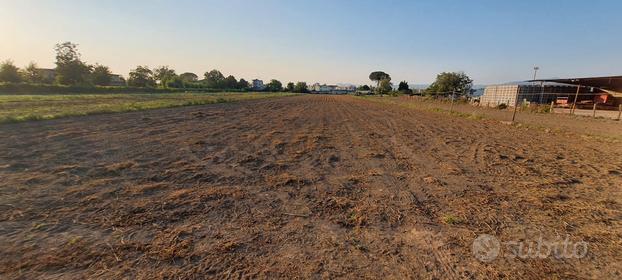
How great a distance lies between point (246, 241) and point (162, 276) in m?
0.83

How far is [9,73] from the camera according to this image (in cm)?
4997

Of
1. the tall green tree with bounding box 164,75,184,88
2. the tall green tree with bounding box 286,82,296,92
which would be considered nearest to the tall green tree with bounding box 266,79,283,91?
the tall green tree with bounding box 286,82,296,92

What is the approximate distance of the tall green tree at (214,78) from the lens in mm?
101562

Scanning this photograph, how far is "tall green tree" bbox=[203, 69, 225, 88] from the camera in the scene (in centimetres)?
10156

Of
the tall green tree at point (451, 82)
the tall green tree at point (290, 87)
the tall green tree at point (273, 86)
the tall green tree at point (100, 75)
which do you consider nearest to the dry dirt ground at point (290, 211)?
the tall green tree at point (451, 82)

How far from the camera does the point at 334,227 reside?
10.7 feet

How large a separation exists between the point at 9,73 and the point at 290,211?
7309cm

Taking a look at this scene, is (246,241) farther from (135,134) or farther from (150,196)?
(135,134)

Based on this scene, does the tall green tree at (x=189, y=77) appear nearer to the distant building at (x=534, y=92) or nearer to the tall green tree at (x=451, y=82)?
the tall green tree at (x=451, y=82)

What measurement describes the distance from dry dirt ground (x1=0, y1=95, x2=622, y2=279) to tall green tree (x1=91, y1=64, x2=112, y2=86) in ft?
233

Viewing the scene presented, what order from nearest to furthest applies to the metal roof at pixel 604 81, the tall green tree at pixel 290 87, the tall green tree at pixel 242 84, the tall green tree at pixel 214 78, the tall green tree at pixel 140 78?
1. the metal roof at pixel 604 81
2. the tall green tree at pixel 140 78
3. the tall green tree at pixel 214 78
4. the tall green tree at pixel 242 84
5. the tall green tree at pixel 290 87

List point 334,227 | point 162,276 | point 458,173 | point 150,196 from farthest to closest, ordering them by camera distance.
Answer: point 458,173
point 150,196
point 334,227
point 162,276

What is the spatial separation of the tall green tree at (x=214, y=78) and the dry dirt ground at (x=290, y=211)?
331ft

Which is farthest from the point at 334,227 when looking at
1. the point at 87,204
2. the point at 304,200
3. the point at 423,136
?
the point at 423,136
